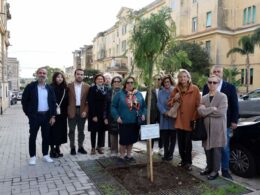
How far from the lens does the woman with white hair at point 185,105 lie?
18.4 feet

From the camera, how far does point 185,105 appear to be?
222 inches

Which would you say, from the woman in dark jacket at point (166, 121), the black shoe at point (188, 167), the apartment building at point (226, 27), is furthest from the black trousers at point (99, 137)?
the apartment building at point (226, 27)

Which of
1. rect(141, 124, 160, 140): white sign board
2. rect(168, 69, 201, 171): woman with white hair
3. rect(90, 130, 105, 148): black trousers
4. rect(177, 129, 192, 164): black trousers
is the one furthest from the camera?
rect(90, 130, 105, 148): black trousers

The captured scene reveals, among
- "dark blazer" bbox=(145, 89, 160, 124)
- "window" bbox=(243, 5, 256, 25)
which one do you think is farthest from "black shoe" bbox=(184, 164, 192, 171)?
→ "window" bbox=(243, 5, 256, 25)

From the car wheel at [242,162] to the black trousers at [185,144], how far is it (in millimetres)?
862

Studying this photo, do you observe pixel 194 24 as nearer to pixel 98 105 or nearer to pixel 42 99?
pixel 98 105

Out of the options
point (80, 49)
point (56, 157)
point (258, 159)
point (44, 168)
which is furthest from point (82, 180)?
point (80, 49)

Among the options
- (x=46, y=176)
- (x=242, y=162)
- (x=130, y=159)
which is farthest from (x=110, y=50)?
(x=46, y=176)

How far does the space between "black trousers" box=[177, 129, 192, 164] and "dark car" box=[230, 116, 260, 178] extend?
2.81 ft

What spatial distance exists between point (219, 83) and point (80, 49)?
86.2 meters

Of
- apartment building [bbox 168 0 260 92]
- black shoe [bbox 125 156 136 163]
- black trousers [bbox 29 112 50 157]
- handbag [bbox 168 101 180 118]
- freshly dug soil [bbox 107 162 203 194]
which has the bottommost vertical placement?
freshly dug soil [bbox 107 162 203 194]

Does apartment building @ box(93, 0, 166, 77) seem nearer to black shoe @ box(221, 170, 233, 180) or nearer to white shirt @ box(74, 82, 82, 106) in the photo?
white shirt @ box(74, 82, 82, 106)

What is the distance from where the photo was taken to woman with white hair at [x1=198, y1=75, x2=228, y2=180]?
5.06 meters

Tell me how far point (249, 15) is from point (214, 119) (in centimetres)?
3222
